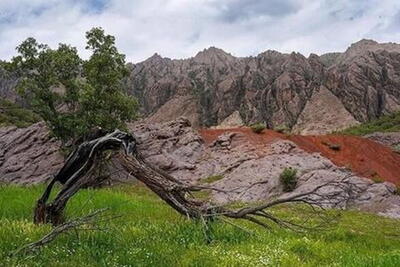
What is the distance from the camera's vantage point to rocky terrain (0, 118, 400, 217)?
151 feet

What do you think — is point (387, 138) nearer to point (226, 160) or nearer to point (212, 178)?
point (226, 160)

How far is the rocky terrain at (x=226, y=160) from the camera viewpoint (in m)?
45.9

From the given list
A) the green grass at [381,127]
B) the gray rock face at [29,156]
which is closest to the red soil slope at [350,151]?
the gray rock face at [29,156]

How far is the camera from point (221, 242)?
1205cm

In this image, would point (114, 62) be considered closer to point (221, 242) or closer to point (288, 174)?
point (288, 174)

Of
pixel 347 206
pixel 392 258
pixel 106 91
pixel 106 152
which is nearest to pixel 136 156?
pixel 106 152

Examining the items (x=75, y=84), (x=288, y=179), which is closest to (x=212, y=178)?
(x=288, y=179)

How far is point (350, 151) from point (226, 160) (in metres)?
15.0

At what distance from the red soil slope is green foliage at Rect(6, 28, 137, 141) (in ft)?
46.4

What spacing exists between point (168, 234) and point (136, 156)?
2.09m

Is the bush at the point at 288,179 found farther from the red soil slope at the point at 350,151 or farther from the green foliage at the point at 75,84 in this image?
the green foliage at the point at 75,84

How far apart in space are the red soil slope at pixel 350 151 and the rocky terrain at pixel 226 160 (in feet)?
0.47

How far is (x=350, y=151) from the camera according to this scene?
6131 cm

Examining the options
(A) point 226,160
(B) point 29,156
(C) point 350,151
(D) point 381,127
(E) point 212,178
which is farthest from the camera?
(D) point 381,127
